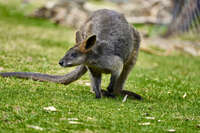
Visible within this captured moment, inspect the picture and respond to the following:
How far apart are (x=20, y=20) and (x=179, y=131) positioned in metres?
14.7

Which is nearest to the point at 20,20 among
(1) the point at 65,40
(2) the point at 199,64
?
(1) the point at 65,40

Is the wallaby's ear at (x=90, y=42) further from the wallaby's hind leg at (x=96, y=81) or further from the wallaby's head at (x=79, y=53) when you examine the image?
the wallaby's hind leg at (x=96, y=81)

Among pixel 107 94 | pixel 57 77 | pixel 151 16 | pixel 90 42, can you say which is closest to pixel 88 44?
pixel 90 42

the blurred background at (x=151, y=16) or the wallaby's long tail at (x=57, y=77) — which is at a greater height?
the blurred background at (x=151, y=16)

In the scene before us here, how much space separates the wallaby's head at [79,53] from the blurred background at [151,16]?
7818 mm

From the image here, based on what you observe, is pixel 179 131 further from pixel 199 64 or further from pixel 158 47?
pixel 158 47

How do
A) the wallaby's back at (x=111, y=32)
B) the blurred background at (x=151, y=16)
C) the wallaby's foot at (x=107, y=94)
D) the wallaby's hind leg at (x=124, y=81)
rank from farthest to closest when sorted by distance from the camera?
the blurred background at (x=151, y=16)
the wallaby's hind leg at (x=124, y=81)
the wallaby's foot at (x=107, y=94)
the wallaby's back at (x=111, y=32)

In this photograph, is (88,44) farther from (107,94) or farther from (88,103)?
(107,94)

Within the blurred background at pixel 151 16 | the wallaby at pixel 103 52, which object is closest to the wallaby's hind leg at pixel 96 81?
the wallaby at pixel 103 52

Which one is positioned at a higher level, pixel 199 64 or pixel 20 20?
pixel 20 20

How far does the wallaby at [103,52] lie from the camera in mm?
4891

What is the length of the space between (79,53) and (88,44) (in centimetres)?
17

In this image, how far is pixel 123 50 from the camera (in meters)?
5.40

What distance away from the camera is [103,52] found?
5.08 metres
